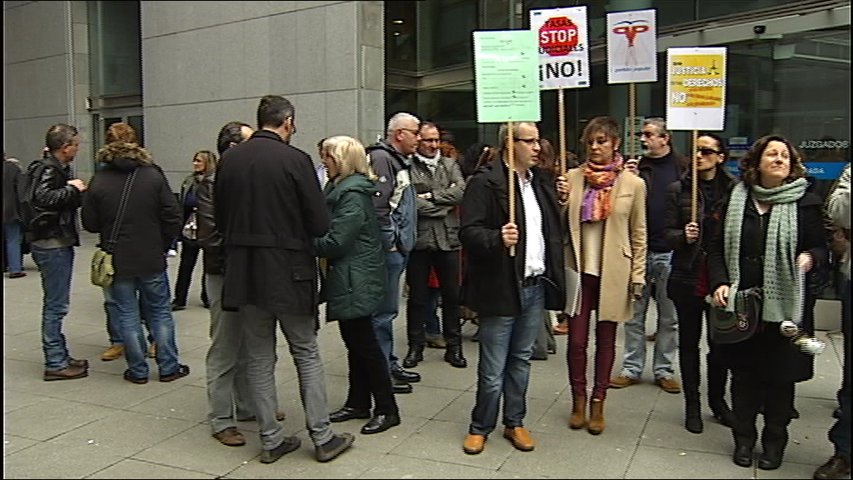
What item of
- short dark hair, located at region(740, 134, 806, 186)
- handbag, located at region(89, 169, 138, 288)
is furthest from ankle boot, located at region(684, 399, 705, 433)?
handbag, located at region(89, 169, 138, 288)

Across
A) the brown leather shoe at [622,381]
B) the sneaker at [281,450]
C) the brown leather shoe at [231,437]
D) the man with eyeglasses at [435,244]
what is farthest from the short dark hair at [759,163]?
the brown leather shoe at [231,437]

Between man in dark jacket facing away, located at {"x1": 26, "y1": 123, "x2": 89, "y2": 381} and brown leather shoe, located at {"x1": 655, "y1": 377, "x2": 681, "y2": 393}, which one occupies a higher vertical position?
man in dark jacket facing away, located at {"x1": 26, "y1": 123, "x2": 89, "y2": 381}

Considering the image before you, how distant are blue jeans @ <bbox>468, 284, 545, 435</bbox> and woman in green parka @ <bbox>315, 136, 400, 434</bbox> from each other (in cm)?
66

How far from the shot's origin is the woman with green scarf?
13.5ft

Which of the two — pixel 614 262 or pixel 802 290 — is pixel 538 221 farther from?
pixel 802 290

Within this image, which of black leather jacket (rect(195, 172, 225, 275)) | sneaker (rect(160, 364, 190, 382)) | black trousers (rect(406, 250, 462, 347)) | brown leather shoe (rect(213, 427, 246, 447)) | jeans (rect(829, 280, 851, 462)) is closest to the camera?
jeans (rect(829, 280, 851, 462))

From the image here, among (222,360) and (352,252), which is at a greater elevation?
(352,252)

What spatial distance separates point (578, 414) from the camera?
4871 mm

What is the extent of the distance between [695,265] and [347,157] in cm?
217

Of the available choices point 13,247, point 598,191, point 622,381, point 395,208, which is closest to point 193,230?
point 395,208

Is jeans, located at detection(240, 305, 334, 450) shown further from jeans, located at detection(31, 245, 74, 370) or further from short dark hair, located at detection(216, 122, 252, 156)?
jeans, located at detection(31, 245, 74, 370)

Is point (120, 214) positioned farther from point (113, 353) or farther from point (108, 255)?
point (113, 353)

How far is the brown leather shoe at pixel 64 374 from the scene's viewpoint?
609cm

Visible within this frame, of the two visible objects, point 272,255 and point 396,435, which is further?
point 396,435
